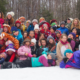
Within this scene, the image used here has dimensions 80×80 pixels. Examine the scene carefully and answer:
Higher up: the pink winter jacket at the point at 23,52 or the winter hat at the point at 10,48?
the winter hat at the point at 10,48

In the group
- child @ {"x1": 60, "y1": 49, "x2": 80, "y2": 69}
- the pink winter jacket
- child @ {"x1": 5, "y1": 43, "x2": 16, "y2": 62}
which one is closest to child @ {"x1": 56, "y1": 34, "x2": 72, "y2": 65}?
child @ {"x1": 60, "y1": 49, "x2": 80, "y2": 69}

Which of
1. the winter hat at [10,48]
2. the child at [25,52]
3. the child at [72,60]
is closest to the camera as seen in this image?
the child at [72,60]

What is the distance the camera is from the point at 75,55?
2.67m

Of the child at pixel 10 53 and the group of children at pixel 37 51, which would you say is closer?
the group of children at pixel 37 51

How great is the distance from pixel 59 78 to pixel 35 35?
2.77 meters

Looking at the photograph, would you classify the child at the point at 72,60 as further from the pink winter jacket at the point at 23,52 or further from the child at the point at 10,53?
the child at the point at 10,53

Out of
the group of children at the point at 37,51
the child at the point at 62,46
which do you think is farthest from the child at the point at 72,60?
the child at the point at 62,46

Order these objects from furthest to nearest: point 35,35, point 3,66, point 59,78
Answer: point 35,35 < point 3,66 < point 59,78

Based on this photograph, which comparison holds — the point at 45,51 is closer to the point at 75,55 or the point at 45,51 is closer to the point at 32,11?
the point at 75,55

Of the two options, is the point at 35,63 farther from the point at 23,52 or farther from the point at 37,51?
the point at 37,51

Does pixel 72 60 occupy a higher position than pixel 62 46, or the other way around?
pixel 62 46

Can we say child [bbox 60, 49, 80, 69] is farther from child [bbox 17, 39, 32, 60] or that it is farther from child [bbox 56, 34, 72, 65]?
child [bbox 17, 39, 32, 60]

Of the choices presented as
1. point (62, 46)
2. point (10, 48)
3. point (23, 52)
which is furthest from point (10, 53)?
point (62, 46)

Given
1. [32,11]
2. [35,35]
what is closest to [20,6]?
[32,11]
